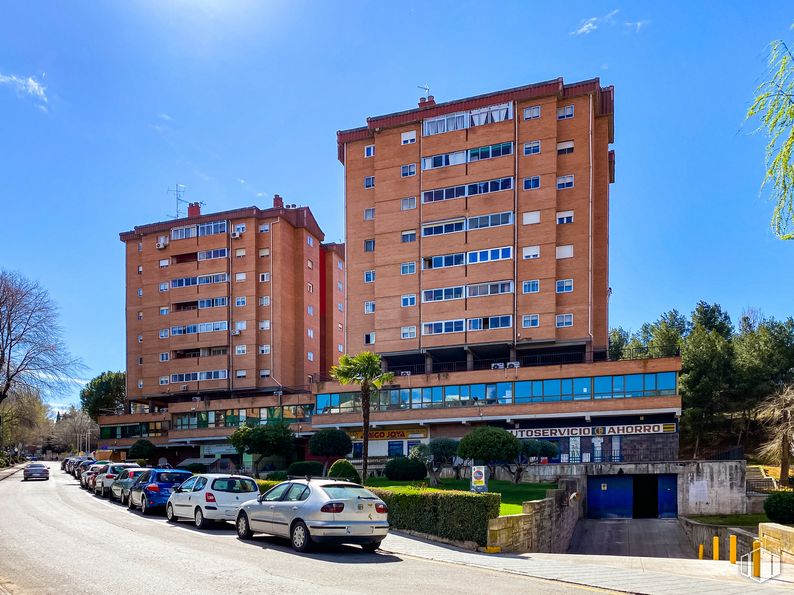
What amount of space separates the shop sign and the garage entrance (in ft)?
17.3

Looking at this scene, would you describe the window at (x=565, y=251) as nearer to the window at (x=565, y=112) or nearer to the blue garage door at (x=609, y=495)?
the window at (x=565, y=112)

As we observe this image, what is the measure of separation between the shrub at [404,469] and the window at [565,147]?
29540 mm

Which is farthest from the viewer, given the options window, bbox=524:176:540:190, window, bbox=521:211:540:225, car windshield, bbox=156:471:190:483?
window, bbox=524:176:540:190

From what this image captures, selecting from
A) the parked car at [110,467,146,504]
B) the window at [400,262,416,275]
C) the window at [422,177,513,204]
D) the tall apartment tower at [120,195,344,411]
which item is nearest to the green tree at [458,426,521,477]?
the parked car at [110,467,146,504]

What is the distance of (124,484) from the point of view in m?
30.6

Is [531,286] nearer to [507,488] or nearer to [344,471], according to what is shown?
[507,488]

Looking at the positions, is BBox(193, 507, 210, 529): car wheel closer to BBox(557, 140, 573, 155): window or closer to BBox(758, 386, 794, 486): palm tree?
BBox(758, 386, 794, 486): palm tree

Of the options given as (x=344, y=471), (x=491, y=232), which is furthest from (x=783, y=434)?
(x=344, y=471)

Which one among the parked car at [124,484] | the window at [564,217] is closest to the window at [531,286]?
the window at [564,217]

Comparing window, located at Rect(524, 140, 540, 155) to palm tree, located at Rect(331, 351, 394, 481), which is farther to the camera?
window, located at Rect(524, 140, 540, 155)

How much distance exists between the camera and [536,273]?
56.7m

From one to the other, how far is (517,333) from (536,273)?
186 inches

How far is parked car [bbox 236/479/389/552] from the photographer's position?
1515 cm

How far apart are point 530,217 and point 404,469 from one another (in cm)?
2566
